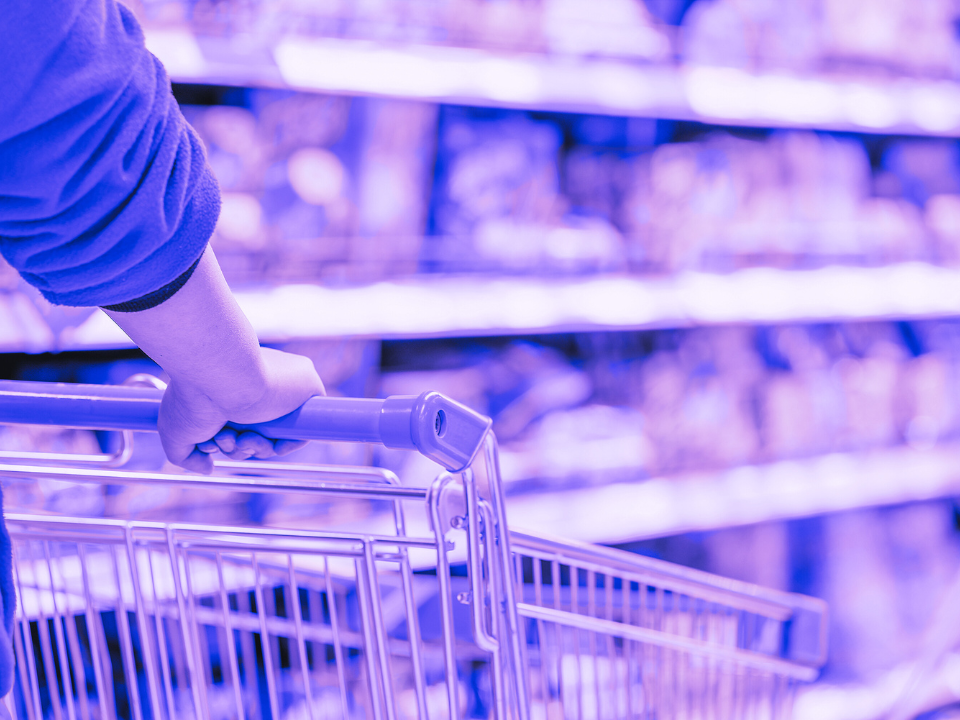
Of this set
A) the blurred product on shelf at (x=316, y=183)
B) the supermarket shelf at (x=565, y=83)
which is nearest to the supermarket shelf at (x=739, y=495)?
the blurred product on shelf at (x=316, y=183)

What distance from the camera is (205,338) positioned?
0.48 m

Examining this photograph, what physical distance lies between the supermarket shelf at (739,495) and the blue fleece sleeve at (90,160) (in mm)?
998

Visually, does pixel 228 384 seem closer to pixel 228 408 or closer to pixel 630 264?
pixel 228 408

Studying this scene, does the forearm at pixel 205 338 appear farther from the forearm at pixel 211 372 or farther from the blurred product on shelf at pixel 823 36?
the blurred product on shelf at pixel 823 36

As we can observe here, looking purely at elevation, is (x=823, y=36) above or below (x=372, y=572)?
above

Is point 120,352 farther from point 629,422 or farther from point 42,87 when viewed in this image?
point 42,87

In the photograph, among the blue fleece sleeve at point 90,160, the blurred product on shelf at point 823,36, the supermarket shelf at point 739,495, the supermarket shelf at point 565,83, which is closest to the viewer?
the blue fleece sleeve at point 90,160

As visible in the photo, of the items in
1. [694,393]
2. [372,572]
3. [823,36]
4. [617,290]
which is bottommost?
[372,572]

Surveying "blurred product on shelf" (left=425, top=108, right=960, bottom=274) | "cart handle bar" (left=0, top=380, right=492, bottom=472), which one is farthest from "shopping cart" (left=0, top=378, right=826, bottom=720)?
"blurred product on shelf" (left=425, top=108, right=960, bottom=274)

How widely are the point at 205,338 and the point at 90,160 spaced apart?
0.45ft

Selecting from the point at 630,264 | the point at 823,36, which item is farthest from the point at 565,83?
the point at 823,36

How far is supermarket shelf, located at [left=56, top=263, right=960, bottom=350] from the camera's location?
1136 mm

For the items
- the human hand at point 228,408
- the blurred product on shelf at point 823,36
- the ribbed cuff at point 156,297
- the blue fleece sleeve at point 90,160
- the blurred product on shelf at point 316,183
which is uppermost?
the blurred product on shelf at point 823,36

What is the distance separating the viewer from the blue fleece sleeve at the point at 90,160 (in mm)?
358
